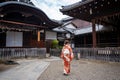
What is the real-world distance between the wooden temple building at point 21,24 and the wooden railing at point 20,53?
0.96 metres

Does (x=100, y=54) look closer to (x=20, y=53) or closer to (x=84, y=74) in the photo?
(x=84, y=74)

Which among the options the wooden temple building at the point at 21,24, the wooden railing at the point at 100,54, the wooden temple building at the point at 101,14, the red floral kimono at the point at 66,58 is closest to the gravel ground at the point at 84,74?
the red floral kimono at the point at 66,58

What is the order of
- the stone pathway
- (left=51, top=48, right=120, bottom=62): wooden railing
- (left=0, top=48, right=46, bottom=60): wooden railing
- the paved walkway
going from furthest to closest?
1. (left=0, top=48, right=46, bottom=60): wooden railing
2. (left=51, top=48, right=120, bottom=62): wooden railing
3. the paved walkway
4. the stone pathway

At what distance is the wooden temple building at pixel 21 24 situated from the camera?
1264 centimetres

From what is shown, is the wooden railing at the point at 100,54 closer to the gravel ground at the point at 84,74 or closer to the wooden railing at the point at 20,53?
the gravel ground at the point at 84,74

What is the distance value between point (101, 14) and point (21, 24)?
7.31m

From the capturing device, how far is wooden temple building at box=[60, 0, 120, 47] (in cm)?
1187

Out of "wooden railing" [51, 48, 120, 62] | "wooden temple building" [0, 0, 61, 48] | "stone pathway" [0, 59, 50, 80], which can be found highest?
"wooden temple building" [0, 0, 61, 48]

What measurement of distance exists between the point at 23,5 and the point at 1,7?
2.10 metres


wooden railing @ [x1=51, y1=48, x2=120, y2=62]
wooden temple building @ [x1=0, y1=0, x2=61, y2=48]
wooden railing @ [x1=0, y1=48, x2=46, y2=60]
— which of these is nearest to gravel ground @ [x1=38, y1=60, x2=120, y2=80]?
wooden railing @ [x1=51, y1=48, x2=120, y2=62]

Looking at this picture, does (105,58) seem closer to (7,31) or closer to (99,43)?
(99,43)

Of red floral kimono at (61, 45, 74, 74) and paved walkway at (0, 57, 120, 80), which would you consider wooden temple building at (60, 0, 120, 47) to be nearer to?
paved walkway at (0, 57, 120, 80)

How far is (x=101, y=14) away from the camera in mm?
13422

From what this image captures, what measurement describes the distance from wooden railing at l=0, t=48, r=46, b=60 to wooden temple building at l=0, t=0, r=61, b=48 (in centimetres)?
96
